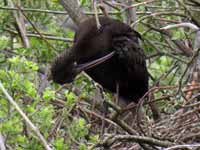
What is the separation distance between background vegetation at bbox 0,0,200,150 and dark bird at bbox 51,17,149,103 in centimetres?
11

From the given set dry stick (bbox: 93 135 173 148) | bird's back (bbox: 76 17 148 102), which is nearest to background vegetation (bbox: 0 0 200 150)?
dry stick (bbox: 93 135 173 148)

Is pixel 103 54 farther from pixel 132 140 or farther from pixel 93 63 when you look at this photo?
pixel 132 140

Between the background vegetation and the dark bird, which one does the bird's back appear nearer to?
the dark bird

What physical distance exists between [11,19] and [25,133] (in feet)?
5.65

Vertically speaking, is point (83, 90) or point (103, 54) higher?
point (103, 54)

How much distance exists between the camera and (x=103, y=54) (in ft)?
16.1

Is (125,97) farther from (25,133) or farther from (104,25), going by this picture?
(25,133)

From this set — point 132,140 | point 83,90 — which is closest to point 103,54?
point 83,90

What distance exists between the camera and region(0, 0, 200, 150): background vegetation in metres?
3.18

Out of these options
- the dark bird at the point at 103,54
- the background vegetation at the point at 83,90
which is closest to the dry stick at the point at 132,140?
the background vegetation at the point at 83,90

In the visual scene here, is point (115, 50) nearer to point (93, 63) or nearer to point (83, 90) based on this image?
point (93, 63)

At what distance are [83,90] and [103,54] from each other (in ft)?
1.01

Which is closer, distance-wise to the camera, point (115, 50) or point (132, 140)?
point (132, 140)

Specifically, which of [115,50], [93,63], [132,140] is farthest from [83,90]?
[132,140]
